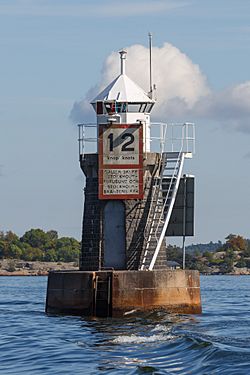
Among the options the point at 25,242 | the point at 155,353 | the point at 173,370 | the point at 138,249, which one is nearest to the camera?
the point at 173,370

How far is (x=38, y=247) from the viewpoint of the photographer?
183 m

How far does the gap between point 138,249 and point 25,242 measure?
13633 cm

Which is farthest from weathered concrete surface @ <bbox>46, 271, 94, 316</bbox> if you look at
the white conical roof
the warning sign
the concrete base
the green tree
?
the green tree

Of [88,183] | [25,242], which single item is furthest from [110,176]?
[25,242]

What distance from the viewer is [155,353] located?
36938 mm

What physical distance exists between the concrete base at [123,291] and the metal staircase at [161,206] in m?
→ 1.56

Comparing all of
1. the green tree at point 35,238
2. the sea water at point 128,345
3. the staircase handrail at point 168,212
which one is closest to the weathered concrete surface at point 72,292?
the sea water at point 128,345

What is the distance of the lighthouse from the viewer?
151ft

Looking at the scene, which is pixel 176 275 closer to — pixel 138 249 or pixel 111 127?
pixel 138 249

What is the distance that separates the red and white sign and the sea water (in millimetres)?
4588

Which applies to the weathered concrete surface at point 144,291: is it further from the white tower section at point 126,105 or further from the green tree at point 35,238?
the green tree at point 35,238

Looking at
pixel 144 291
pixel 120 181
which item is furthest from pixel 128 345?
pixel 120 181

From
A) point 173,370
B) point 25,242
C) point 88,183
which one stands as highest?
point 25,242

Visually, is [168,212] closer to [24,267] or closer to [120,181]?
[120,181]
